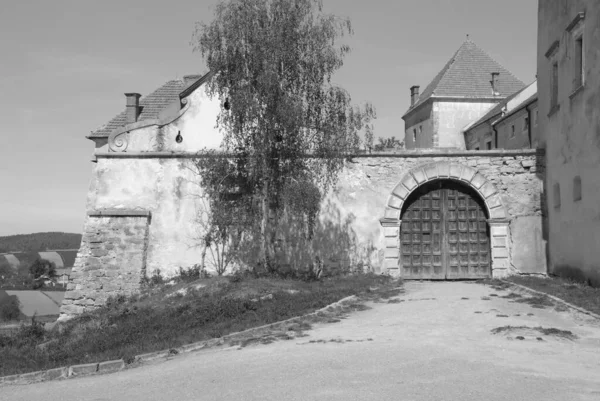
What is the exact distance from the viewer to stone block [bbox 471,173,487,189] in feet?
57.0

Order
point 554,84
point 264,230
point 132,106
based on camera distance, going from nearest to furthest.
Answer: point 264,230, point 554,84, point 132,106

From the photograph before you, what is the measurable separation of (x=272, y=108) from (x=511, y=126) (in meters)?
19.5

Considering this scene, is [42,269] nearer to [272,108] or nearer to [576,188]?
[272,108]

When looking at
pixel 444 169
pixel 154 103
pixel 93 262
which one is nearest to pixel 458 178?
pixel 444 169

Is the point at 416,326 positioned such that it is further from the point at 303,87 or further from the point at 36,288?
the point at 36,288

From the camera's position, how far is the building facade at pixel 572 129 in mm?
14188

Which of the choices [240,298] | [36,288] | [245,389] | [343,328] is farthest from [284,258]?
[36,288]

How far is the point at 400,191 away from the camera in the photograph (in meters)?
17.4

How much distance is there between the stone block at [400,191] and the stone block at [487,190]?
2.14m

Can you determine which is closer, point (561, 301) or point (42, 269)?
point (561, 301)

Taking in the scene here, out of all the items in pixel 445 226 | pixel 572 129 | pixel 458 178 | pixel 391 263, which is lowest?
pixel 391 263

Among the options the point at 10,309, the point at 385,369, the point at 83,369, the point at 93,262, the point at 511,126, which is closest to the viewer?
the point at 385,369

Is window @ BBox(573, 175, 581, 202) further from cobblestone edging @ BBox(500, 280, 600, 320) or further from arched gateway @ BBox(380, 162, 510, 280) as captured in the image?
cobblestone edging @ BBox(500, 280, 600, 320)

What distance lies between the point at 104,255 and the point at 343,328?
360 inches
